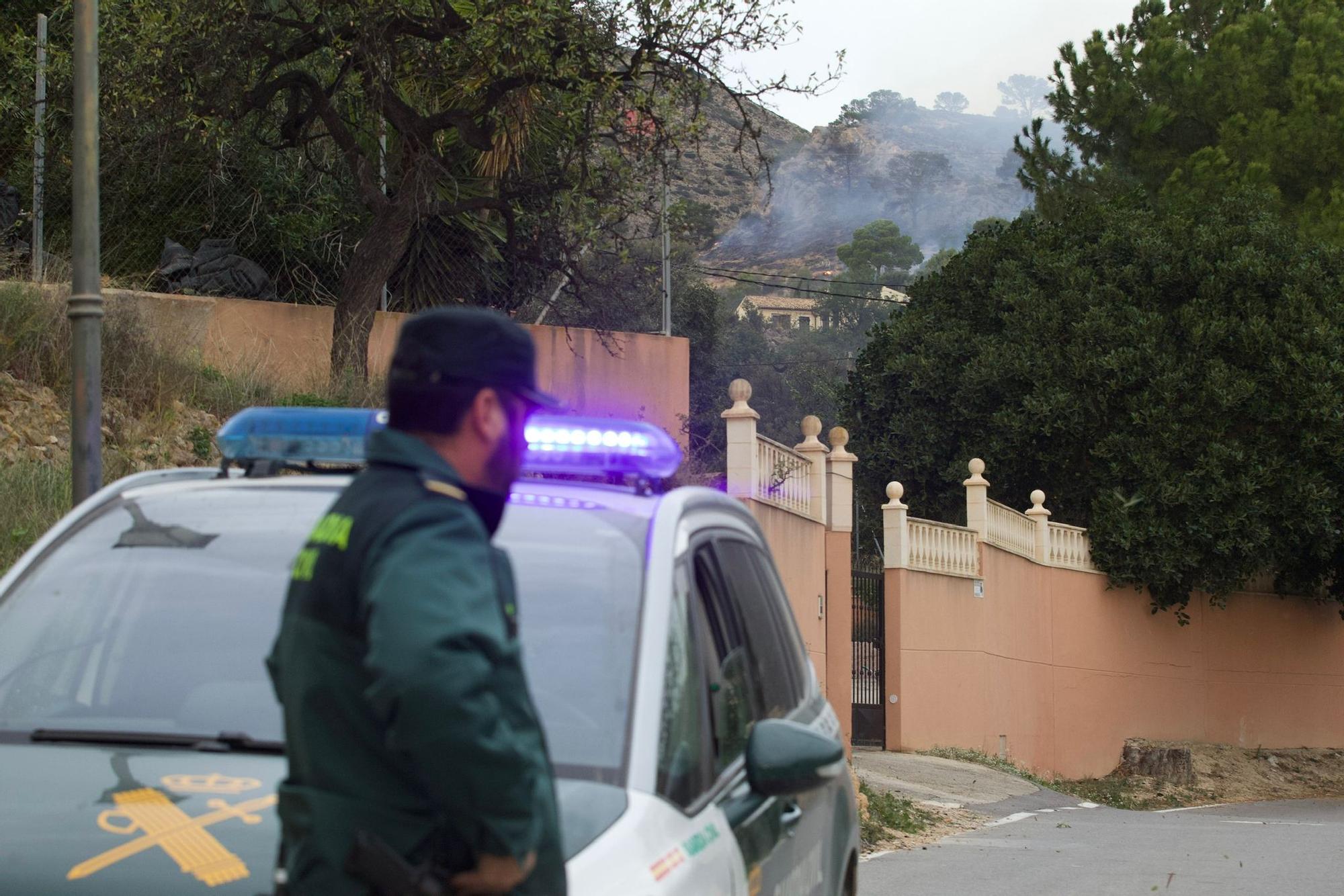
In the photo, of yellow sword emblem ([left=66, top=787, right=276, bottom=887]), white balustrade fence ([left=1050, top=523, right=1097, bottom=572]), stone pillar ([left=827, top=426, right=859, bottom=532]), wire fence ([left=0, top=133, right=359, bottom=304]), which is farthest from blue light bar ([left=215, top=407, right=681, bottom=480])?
white balustrade fence ([left=1050, top=523, right=1097, bottom=572])

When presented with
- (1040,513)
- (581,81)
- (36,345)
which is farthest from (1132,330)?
→ (36,345)

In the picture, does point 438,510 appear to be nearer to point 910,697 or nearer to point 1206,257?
point 910,697

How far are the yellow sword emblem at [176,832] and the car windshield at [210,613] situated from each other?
0.35 m

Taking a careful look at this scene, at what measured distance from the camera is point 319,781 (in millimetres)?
2145

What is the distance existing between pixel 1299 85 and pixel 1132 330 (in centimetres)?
819

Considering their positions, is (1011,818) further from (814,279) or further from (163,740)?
(814,279)

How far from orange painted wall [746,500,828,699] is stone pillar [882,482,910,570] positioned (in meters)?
2.24

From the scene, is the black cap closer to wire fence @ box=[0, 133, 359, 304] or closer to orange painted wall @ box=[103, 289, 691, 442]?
orange painted wall @ box=[103, 289, 691, 442]

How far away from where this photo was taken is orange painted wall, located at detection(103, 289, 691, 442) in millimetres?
15062

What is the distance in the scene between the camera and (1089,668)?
25359 millimetres

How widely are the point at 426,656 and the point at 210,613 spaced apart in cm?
195

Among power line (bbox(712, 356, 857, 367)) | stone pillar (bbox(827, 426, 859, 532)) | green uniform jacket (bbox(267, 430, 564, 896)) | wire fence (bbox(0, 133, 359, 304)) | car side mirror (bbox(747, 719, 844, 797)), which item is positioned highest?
wire fence (bbox(0, 133, 359, 304))

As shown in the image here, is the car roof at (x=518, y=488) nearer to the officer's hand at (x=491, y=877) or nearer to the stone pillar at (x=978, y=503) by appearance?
the officer's hand at (x=491, y=877)

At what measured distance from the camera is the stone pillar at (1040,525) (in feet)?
80.8
